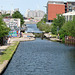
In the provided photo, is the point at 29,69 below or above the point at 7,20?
below

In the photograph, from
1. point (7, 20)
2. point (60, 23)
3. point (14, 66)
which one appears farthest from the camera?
point (60, 23)

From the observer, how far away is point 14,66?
4666 centimetres

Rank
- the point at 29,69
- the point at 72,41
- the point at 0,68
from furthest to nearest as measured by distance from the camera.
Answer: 1. the point at 72,41
2. the point at 29,69
3. the point at 0,68

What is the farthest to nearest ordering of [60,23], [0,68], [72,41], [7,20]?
→ [60,23] < [7,20] < [72,41] < [0,68]

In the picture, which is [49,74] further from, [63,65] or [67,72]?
[63,65]

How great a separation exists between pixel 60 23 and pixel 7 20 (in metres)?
41.1

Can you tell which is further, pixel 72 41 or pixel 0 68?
pixel 72 41

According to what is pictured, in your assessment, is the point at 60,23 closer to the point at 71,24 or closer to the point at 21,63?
the point at 71,24

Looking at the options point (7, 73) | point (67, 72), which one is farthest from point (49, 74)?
point (7, 73)

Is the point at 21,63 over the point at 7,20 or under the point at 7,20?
under

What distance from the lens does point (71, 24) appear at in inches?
3853

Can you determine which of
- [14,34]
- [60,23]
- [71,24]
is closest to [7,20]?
[14,34]

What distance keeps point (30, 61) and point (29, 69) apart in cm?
880

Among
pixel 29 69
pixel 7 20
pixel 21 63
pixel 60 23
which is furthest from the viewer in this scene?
pixel 60 23
